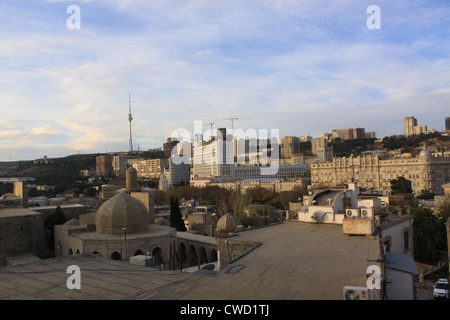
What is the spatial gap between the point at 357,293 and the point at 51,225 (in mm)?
23954

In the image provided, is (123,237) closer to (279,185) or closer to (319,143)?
(279,185)

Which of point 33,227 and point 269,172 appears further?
point 269,172

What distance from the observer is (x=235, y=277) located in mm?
7645

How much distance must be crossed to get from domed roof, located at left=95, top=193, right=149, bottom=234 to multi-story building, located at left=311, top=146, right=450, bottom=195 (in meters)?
32.8

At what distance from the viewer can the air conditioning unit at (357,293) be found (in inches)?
216

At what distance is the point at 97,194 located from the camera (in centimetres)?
7025

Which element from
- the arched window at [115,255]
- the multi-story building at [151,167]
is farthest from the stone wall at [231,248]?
the multi-story building at [151,167]

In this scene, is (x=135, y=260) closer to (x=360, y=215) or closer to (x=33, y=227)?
(x=360, y=215)

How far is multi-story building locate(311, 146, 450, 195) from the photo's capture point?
155 feet

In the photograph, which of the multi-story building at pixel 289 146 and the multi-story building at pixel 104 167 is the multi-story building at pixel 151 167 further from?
the multi-story building at pixel 289 146

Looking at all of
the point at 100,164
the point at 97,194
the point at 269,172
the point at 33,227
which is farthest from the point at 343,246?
the point at 100,164
